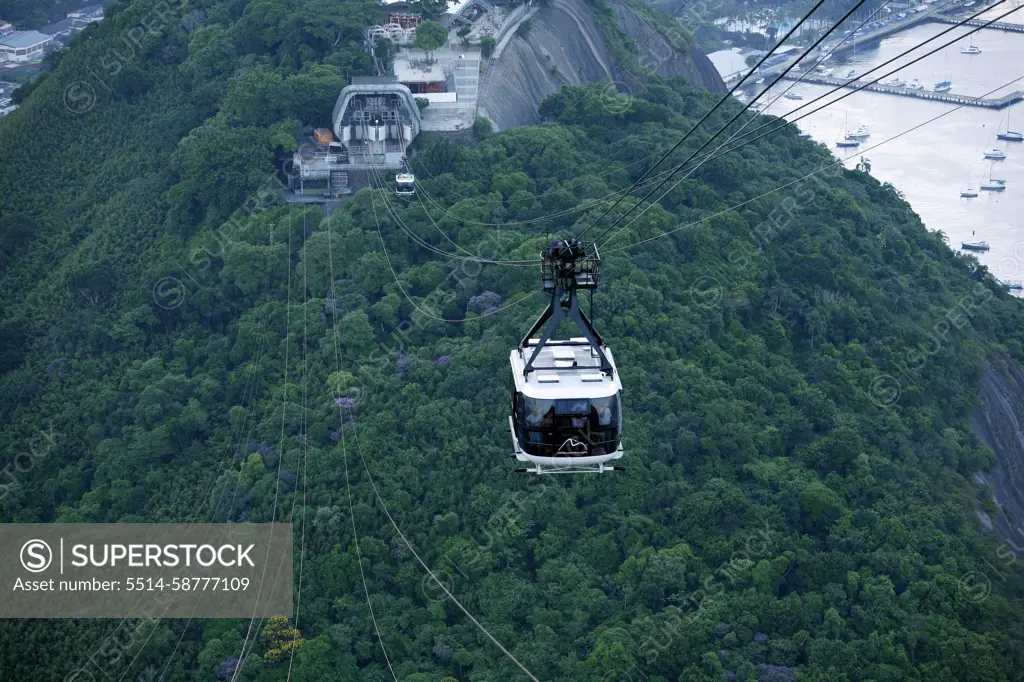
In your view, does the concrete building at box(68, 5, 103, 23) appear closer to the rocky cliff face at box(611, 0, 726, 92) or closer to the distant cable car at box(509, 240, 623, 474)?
the rocky cliff face at box(611, 0, 726, 92)

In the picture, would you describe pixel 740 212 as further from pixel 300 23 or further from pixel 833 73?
pixel 833 73

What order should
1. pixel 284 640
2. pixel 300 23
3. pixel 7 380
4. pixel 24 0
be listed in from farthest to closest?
pixel 24 0
pixel 300 23
pixel 7 380
pixel 284 640

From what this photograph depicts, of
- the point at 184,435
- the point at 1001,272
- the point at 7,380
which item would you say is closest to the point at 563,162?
the point at 184,435

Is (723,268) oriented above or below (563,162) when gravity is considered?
below

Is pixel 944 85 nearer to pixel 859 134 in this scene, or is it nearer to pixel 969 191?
pixel 859 134
